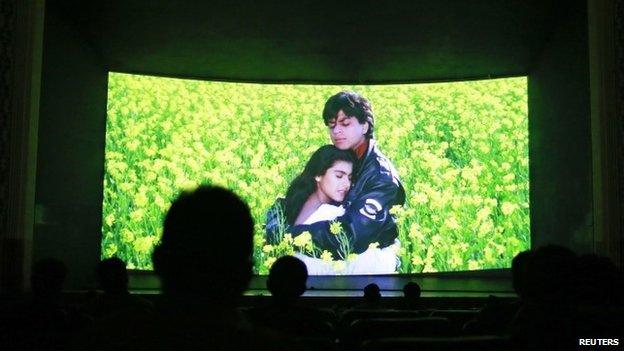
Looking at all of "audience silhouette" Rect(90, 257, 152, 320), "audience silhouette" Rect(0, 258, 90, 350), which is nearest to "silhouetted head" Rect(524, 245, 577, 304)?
"audience silhouette" Rect(0, 258, 90, 350)

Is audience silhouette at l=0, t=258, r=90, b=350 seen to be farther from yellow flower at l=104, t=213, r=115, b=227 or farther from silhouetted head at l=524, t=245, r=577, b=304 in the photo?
yellow flower at l=104, t=213, r=115, b=227

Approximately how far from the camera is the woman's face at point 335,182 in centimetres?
1051

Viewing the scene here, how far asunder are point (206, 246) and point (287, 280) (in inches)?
66.1

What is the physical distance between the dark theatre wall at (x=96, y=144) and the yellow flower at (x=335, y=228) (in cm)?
241

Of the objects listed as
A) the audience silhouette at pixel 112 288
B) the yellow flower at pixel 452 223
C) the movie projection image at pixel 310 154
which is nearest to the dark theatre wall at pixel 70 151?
the movie projection image at pixel 310 154

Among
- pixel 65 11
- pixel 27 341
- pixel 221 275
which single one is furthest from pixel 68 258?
pixel 221 275

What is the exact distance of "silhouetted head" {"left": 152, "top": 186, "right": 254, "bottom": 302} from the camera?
1249 millimetres

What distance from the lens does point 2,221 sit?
6414mm

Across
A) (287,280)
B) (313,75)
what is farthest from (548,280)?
(313,75)

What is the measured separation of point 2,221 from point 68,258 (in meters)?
2.87

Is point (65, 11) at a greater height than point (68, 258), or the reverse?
point (65, 11)

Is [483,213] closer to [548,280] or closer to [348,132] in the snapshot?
[348,132]

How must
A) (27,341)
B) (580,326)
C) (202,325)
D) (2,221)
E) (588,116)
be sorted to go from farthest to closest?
(588,116)
(2,221)
(580,326)
(27,341)
(202,325)

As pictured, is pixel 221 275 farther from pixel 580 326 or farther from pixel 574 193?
pixel 574 193
